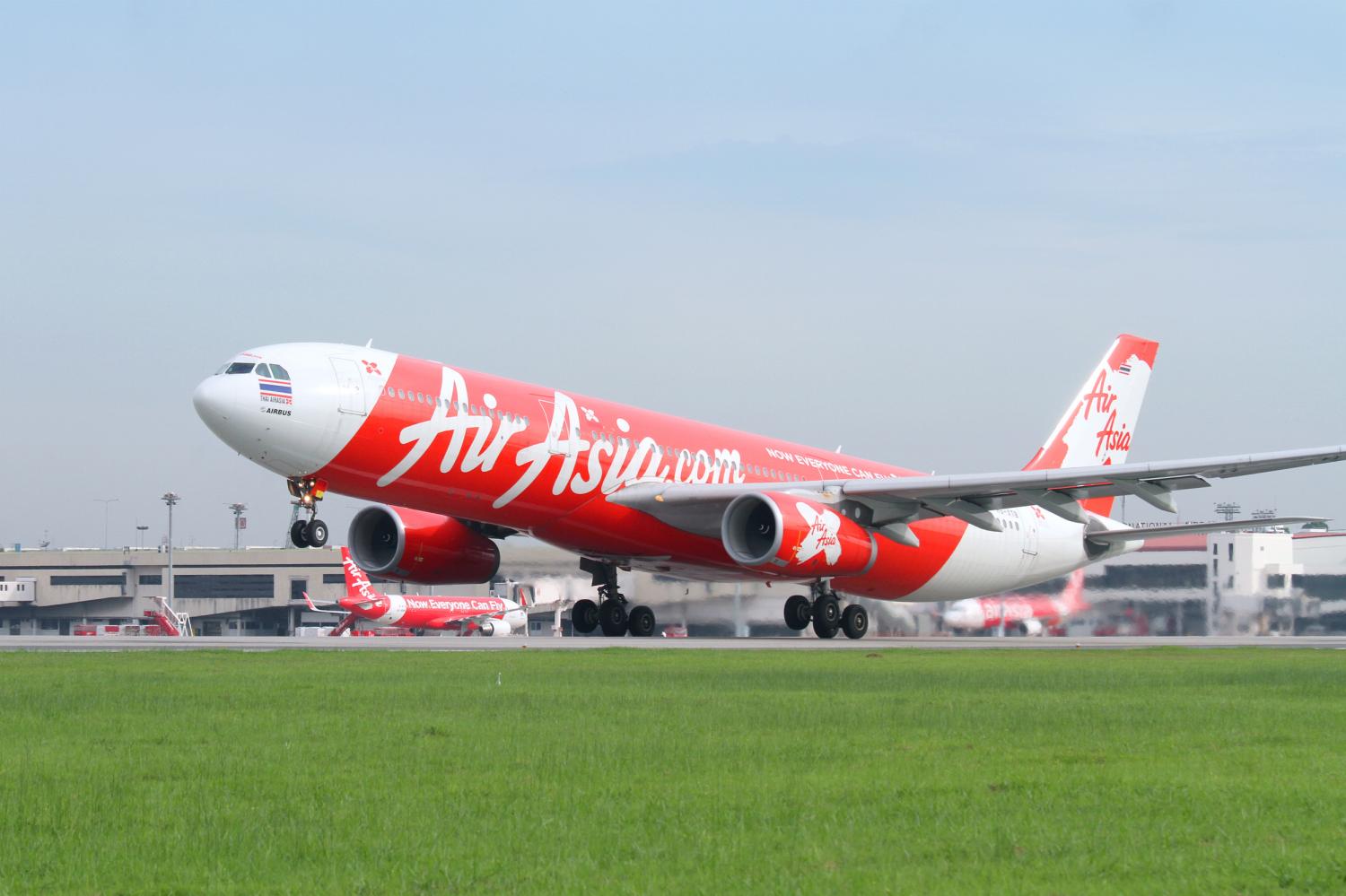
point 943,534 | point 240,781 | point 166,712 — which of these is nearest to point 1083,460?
point 943,534

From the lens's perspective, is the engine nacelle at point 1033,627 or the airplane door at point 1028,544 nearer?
the airplane door at point 1028,544

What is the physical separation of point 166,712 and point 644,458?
20514 millimetres

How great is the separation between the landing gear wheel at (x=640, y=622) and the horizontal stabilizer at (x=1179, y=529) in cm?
1185

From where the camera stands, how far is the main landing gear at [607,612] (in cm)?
3659

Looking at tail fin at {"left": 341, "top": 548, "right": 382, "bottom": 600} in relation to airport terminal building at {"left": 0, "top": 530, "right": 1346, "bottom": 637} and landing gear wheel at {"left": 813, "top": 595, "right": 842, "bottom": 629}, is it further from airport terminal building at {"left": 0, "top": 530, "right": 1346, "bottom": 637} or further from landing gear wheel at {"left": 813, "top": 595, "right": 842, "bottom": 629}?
landing gear wheel at {"left": 813, "top": 595, "right": 842, "bottom": 629}

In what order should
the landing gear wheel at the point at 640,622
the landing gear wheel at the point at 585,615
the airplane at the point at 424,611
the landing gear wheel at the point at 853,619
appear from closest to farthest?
the landing gear wheel at the point at 853,619 < the landing gear wheel at the point at 585,615 < the landing gear wheel at the point at 640,622 < the airplane at the point at 424,611

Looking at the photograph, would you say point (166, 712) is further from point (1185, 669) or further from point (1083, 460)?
point (1083, 460)

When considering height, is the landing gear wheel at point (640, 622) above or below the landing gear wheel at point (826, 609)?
below

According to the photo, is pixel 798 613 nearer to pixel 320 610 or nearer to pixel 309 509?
pixel 309 509

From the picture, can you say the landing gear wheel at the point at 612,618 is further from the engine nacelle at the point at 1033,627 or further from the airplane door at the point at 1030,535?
the engine nacelle at the point at 1033,627

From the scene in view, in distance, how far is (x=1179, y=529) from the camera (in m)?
36.3

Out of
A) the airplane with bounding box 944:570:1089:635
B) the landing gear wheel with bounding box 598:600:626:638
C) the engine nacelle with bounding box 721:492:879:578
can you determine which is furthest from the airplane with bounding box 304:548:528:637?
the engine nacelle with bounding box 721:492:879:578

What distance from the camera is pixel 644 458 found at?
3288 cm

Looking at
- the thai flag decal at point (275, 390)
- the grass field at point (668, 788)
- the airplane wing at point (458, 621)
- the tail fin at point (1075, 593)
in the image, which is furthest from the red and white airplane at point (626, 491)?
the airplane wing at point (458, 621)
